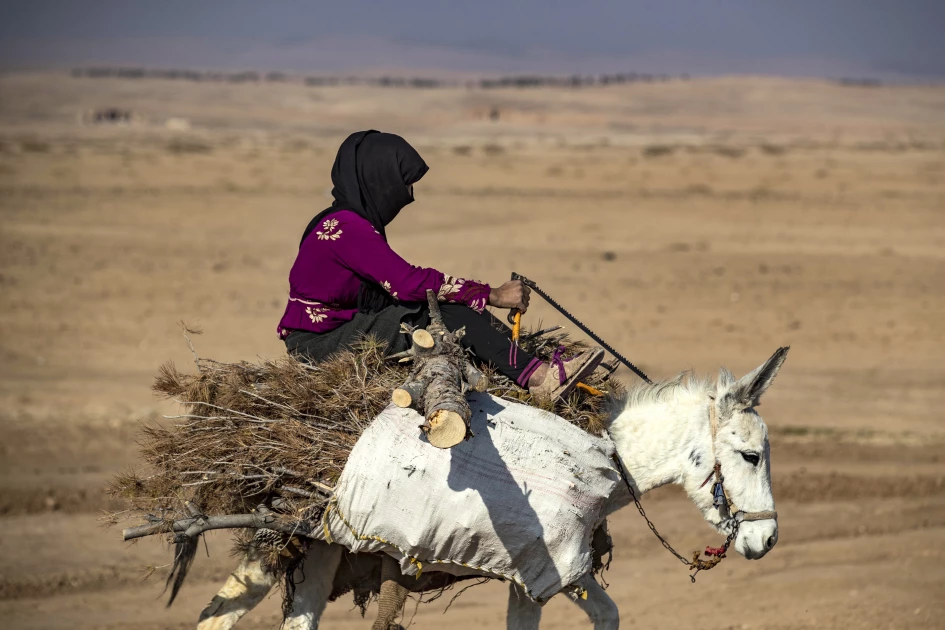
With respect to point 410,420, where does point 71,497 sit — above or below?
below

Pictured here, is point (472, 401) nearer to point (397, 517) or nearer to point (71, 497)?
point (397, 517)

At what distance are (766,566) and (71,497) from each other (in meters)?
5.88

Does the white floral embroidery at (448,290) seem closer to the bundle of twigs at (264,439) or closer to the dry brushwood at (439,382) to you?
the dry brushwood at (439,382)

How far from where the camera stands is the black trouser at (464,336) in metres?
4.99

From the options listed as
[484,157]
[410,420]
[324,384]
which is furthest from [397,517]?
[484,157]

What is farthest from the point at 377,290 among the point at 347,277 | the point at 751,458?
the point at 751,458

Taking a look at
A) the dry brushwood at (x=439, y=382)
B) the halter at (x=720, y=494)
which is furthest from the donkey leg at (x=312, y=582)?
the halter at (x=720, y=494)

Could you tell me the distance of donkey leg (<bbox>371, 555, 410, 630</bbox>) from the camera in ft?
16.2

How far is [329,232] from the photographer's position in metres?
4.95

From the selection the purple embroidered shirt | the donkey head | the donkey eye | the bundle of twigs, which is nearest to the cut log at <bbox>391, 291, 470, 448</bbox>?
the purple embroidered shirt

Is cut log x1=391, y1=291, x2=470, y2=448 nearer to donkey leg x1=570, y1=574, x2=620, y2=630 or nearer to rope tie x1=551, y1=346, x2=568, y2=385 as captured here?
rope tie x1=551, y1=346, x2=568, y2=385

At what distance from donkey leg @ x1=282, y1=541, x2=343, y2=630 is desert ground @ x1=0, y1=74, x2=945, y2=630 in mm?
2179

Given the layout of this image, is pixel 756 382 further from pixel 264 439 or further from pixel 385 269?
pixel 264 439

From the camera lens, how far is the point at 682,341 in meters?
15.7
